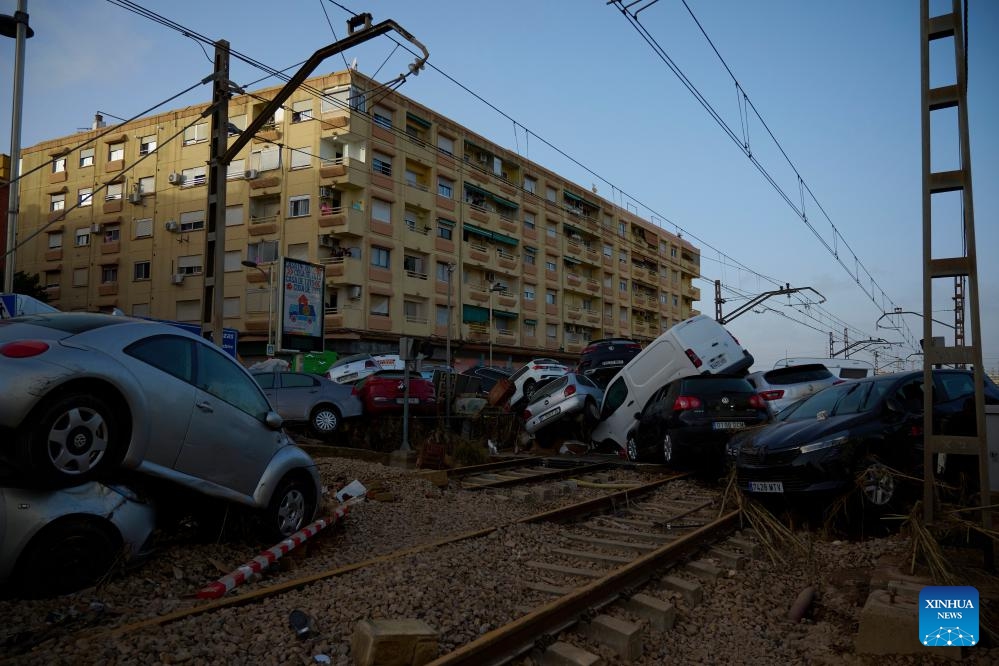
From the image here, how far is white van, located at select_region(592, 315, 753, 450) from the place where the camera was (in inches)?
543

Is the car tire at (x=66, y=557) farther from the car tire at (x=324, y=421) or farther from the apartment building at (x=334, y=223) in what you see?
the apartment building at (x=334, y=223)

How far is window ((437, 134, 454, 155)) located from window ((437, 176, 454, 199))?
160 centimetres

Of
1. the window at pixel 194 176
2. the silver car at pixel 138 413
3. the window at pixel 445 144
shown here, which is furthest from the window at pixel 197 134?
the silver car at pixel 138 413

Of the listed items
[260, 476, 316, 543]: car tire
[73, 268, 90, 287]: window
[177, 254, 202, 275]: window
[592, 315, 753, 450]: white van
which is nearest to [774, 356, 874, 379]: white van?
[592, 315, 753, 450]: white van

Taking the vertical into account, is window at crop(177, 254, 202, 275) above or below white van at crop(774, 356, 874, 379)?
above

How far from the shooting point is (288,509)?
6391mm

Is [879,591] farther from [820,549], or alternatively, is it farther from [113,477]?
[113,477]

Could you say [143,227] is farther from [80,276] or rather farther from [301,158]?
[301,158]

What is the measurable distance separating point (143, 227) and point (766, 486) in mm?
43418

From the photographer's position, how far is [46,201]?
Answer: 47.2m

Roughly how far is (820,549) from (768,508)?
3.67 feet

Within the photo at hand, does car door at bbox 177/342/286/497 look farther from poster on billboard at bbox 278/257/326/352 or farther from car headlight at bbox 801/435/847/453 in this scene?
poster on billboard at bbox 278/257/326/352

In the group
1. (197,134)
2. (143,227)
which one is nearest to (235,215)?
(197,134)

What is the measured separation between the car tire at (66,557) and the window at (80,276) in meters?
46.6
